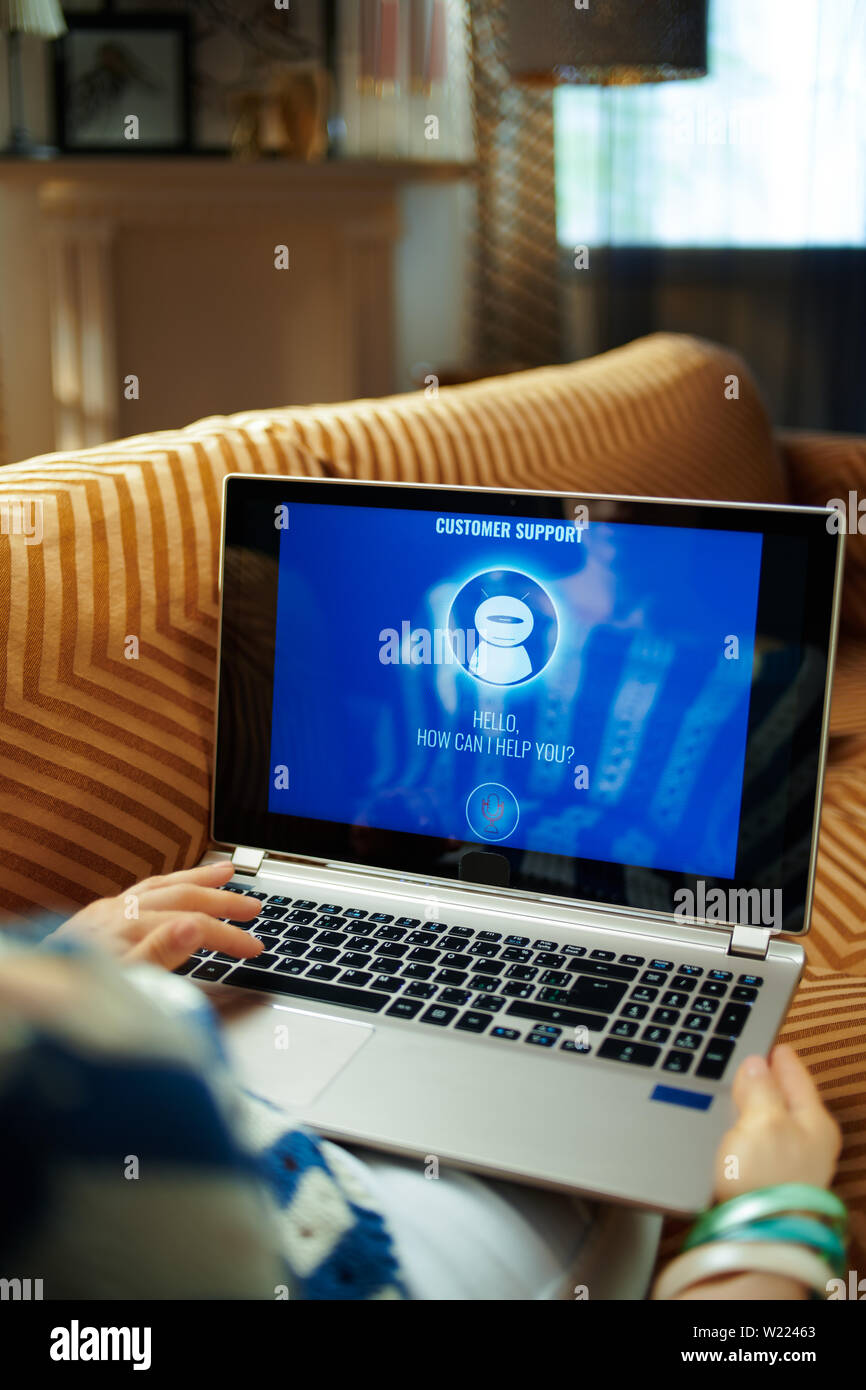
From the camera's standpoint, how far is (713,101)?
118 inches

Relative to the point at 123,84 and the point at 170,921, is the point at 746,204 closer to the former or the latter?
the point at 123,84

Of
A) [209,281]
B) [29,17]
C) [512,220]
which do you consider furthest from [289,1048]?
[512,220]

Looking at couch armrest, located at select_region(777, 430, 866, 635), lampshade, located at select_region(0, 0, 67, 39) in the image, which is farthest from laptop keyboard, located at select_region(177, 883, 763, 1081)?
lampshade, located at select_region(0, 0, 67, 39)

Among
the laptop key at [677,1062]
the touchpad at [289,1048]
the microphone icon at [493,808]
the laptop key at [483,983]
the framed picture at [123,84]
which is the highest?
the framed picture at [123,84]

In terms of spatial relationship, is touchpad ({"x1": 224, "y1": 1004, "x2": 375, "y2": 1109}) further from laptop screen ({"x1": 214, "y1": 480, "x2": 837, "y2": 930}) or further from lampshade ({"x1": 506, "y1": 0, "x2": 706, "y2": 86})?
lampshade ({"x1": 506, "y1": 0, "x2": 706, "y2": 86})

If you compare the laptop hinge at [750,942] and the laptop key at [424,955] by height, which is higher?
the laptop hinge at [750,942]

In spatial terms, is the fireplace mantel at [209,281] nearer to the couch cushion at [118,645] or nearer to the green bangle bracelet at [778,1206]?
the couch cushion at [118,645]

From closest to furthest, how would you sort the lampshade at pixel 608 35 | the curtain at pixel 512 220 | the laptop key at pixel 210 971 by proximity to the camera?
the laptop key at pixel 210 971 < the lampshade at pixel 608 35 < the curtain at pixel 512 220

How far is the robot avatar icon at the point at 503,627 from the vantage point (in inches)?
30.4

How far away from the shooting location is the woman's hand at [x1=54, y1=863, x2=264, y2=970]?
2.01ft

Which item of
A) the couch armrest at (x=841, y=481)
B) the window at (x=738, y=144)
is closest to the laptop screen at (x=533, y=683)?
the couch armrest at (x=841, y=481)

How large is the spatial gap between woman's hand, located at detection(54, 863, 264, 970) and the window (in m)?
2.72
